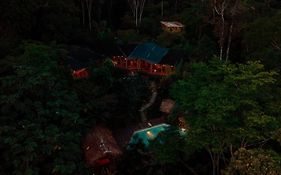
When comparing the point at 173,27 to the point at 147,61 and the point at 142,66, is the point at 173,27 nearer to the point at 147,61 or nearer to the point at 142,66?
the point at 142,66

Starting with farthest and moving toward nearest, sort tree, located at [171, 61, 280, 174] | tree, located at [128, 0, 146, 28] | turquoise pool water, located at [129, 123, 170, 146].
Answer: tree, located at [128, 0, 146, 28] < turquoise pool water, located at [129, 123, 170, 146] < tree, located at [171, 61, 280, 174]

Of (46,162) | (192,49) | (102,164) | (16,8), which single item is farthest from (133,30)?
Answer: (46,162)

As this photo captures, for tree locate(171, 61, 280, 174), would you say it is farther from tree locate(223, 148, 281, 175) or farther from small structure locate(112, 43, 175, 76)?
small structure locate(112, 43, 175, 76)

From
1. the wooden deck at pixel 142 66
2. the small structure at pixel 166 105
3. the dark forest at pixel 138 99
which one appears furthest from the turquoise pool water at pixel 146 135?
the wooden deck at pixel 142 66

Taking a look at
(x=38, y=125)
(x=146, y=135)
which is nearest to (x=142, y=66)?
(x=146, y=135)

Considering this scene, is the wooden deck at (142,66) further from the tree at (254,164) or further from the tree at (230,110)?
the tree at (254,164)

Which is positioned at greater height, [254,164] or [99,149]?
[254,164]

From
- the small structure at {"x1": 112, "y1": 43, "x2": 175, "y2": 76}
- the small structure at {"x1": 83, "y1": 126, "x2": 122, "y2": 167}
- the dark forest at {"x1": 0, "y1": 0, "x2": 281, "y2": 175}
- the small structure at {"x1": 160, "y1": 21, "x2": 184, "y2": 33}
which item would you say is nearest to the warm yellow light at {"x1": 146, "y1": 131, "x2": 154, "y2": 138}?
the dark forest at {"x1": 0, "y1": 0, "x2": 281, "y2": 175}
